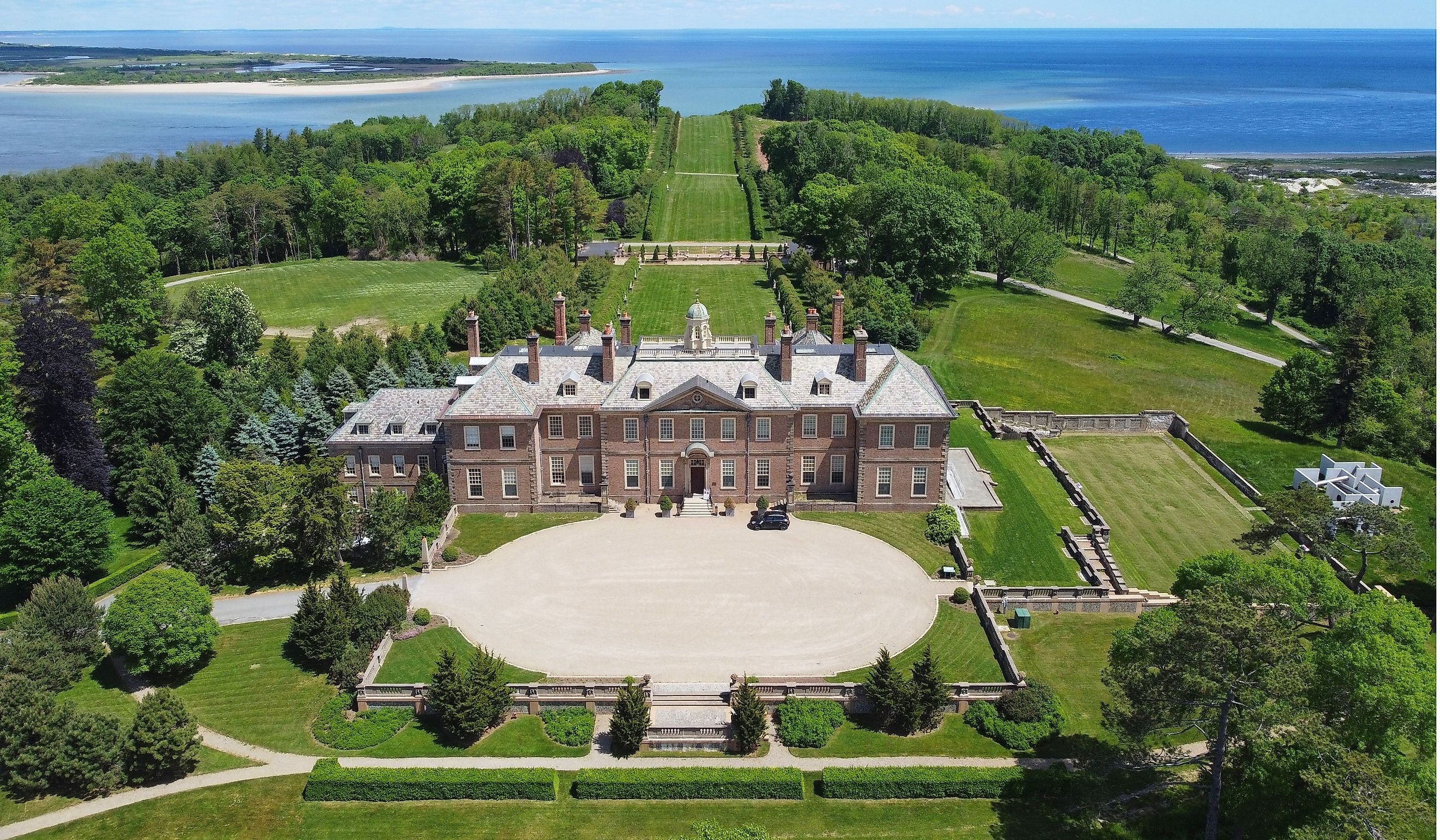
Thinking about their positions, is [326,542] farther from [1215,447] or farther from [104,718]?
[1215,447]

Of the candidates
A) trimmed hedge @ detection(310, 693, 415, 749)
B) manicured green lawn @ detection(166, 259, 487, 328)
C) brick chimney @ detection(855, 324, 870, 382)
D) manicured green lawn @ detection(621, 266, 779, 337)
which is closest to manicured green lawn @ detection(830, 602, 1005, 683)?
brick chimney @ detection(855, 324, 870, 382)

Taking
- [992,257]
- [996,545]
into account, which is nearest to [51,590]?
[996,545]

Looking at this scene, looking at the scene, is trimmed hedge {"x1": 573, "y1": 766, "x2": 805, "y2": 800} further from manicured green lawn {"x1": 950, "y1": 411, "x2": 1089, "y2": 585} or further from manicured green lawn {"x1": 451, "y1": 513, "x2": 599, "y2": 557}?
manicured green lawn {"x1": 451, "y1": 513, "x2": 599, "y2": 557}

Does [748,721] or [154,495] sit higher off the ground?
[154,495]

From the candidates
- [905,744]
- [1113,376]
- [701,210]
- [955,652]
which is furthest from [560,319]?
[701,210]

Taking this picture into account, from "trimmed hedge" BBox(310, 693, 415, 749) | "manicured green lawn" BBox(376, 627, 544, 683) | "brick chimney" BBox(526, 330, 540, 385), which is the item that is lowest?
"trimmed hedge" BBox(310, 693, 415, 749)

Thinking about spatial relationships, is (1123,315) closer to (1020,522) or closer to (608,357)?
(1020,522)
